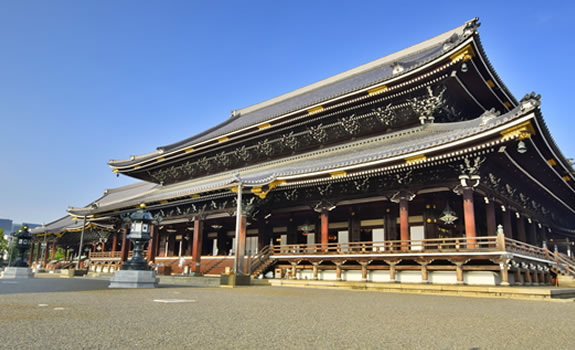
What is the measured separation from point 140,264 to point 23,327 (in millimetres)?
11159

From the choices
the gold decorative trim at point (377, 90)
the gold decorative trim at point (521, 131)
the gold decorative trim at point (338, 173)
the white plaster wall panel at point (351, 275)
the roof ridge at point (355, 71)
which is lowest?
the white plaster wall panel at point (351, 275)

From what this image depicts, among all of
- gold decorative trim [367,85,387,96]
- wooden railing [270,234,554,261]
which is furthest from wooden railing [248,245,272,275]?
gold decorative trim [367,85,387,96]

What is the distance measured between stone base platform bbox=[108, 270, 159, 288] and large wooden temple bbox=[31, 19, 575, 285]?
179 inches

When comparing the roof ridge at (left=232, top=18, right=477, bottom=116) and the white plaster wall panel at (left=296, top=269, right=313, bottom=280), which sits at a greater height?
the roof ridge at (left=232, top=18, right=477, bottom=116)

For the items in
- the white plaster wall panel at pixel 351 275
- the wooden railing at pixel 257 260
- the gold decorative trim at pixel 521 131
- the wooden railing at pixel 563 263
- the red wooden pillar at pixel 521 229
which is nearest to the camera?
the gold decorative trim at pixel 521 131

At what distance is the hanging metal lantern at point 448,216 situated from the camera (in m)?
17.6

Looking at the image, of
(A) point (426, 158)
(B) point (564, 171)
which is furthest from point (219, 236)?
(B) point (564, 171)

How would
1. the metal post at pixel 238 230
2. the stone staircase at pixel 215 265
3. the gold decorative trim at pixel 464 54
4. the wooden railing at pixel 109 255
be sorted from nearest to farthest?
the gold decorative trim at pixel 464 54
the metal post at pixel 238 230
the stone staircase at pixel 215 265
the wooden railing at pixel 109 255

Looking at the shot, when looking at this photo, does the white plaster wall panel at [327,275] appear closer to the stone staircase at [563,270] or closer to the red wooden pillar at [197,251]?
the red wooden pillar at [197,251]

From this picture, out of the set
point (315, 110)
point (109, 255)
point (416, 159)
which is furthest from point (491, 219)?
point (109, 255)

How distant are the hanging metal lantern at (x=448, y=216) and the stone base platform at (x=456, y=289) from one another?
3.75 m

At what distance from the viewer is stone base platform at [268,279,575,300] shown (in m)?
12.3

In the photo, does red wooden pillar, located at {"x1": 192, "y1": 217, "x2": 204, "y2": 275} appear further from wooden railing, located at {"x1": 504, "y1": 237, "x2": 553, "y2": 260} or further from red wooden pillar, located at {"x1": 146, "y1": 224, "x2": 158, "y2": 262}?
wooden railing, located at {"x1": 504, "y1": 237, "x2": 553, "y2": 260}

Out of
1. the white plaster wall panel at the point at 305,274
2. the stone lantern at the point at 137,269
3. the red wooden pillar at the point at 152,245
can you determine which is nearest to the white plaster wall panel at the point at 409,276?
the white plaster wall panel at the point at 305,274
